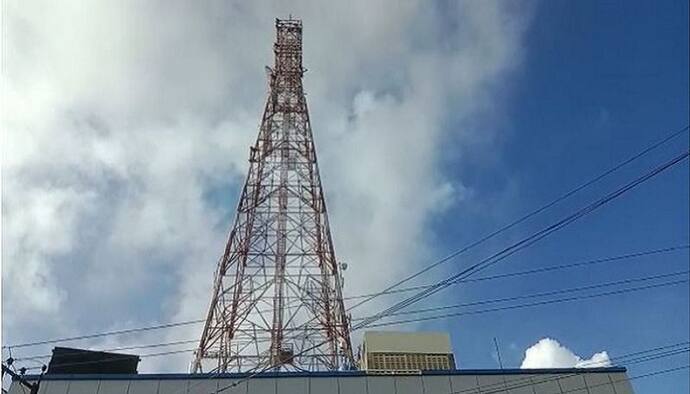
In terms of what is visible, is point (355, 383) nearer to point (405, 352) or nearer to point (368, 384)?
point (368, 384)

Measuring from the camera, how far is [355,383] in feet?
56.8

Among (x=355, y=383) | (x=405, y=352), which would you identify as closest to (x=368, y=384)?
(x=355, y=383)

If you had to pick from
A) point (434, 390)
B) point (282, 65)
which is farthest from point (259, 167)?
point (434, 390)

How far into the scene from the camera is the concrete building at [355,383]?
16922 mm

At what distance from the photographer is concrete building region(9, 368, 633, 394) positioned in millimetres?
16922

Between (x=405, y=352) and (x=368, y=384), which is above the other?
(x=405, y=352)

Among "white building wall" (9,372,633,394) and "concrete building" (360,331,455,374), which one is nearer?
"white building wall" (9,372,633,394)

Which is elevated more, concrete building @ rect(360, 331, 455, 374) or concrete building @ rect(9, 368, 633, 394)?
concrete building @ rect(360, 331, 455, 374)

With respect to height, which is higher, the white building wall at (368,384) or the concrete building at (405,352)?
the concrete building at (405,352)

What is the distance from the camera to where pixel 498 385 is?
17531 mm

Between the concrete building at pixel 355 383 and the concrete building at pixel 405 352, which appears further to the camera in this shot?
the concrete building at pixel 405 352

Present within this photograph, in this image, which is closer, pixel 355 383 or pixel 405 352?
pixel 355 383

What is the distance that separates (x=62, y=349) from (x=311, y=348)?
904 cm

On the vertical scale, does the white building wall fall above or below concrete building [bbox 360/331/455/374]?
below
